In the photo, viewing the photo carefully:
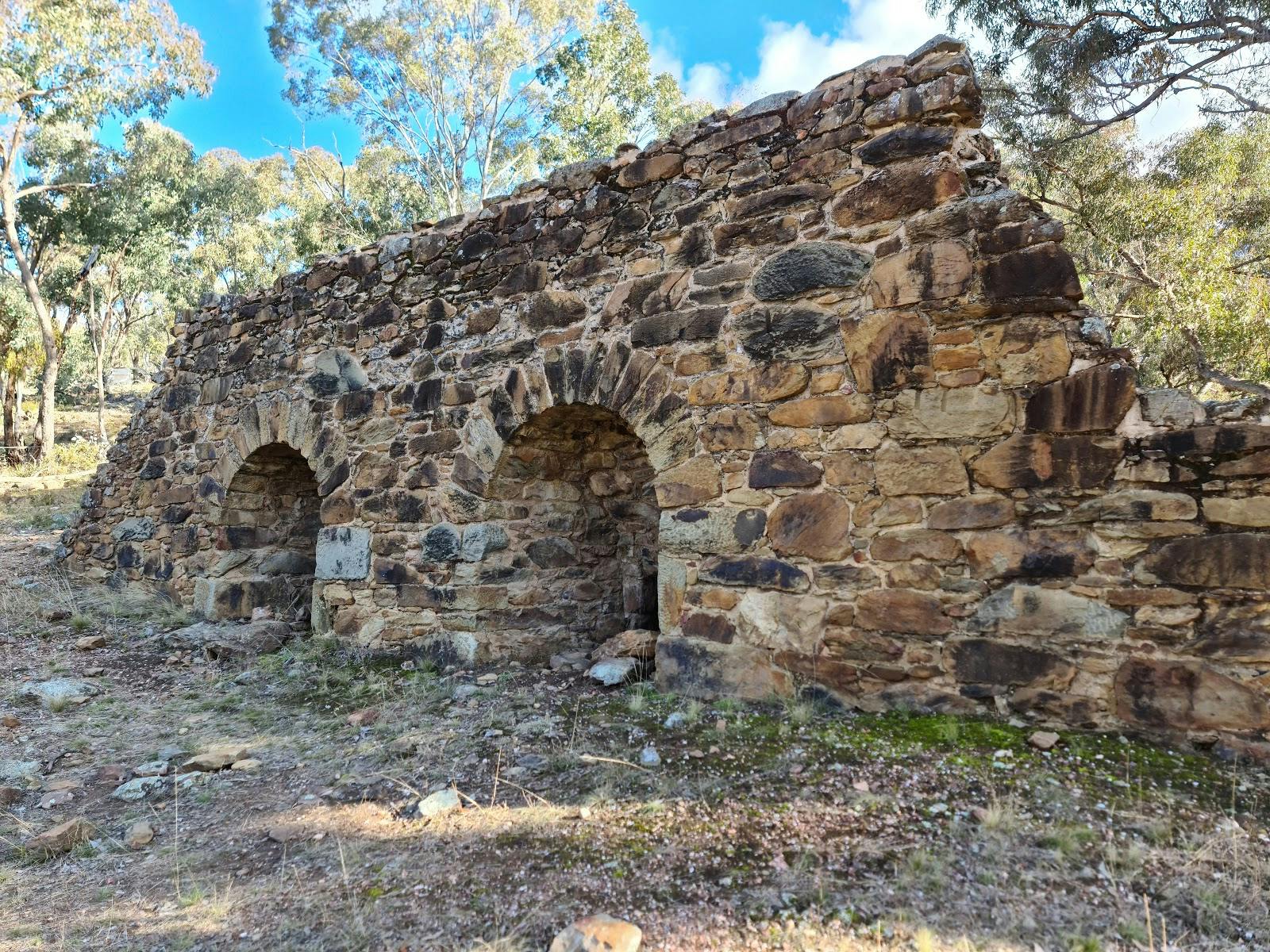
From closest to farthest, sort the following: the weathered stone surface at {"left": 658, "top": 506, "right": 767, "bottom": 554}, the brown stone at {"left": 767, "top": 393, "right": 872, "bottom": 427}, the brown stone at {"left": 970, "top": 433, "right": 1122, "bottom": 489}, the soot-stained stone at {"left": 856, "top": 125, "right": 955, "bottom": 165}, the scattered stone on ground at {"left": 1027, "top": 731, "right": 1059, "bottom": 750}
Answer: the scattered stone on ground at {"left": 1027, "top": 731, "right": 1059, "bottom": 750}
the brown stone at {"left": 970, "top": 433, "right": 1122, "bottom": 489}
the soot-stained stone at {"left": 856, "top": 125, "right": 955, "bottom": 165}
the brown stone at {"left": 767, "top": 393, "right": 872, "bottom": 427}
the weathered stone surface at {"left": 658, "top": 506, "right": 767, "bottom": 554}

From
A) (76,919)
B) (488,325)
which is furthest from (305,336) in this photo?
(76,919)

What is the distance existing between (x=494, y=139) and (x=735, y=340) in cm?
1700

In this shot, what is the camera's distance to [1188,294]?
9.30 m

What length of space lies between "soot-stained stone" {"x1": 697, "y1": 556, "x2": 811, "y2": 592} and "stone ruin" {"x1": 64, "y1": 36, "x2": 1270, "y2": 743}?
0.02 metres

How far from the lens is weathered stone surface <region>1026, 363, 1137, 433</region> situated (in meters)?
2.84

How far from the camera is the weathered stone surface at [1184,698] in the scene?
2615 mm

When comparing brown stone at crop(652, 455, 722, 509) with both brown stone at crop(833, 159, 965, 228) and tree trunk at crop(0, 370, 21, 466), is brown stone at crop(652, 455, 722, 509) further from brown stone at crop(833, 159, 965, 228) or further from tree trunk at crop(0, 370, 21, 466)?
tree trunk at crop(0, 370, 21, 466)

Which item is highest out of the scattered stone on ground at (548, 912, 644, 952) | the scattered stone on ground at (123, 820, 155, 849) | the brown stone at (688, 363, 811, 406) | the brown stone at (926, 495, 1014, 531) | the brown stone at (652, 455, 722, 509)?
the brown stone at (688, 363, 811, 406)

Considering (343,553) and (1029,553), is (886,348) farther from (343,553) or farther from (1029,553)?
(343,553)

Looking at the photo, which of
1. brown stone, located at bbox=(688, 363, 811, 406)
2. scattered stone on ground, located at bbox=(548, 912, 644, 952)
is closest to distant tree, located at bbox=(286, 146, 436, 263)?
brown stone, located at bbox=(688, 363, 811, 406)

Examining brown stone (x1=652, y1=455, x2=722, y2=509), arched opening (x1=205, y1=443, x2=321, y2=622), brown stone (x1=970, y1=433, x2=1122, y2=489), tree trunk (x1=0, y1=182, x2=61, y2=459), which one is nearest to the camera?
brown stone (x1=970, y1=433, x2=1122, y2=489)

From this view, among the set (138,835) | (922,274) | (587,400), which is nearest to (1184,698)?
(922,274)

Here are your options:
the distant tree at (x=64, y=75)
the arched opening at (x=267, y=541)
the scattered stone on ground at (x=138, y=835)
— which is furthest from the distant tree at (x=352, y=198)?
the scattered stone on ground at (x=138, y=835)

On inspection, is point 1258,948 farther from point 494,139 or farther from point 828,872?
point 494,139
